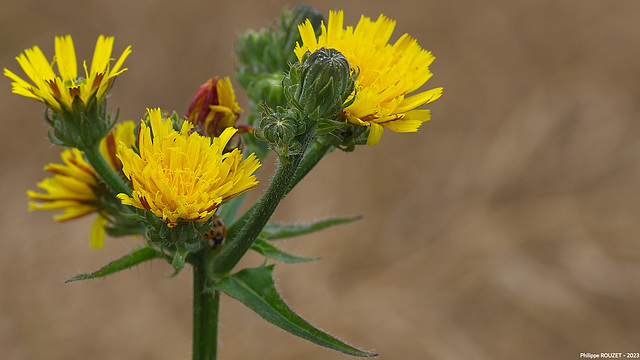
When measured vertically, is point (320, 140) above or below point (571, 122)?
below

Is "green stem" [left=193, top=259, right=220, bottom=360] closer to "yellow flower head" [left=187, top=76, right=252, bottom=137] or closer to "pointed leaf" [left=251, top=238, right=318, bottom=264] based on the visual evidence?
"pointed leaf" [left=251, top=238, right=318, bottom=264]

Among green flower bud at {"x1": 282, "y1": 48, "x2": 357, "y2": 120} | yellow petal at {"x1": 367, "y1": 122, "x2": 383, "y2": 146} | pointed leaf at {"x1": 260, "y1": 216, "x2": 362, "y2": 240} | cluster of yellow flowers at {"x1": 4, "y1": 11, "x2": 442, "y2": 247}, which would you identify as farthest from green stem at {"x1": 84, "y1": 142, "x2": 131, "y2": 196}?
yellow petal at {"x1": 367, "y1": 122, "x2": 383, "y2": 146}

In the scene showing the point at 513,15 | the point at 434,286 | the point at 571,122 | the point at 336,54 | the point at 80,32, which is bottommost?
the point at 336,54

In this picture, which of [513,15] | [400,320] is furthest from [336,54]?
[513,15]

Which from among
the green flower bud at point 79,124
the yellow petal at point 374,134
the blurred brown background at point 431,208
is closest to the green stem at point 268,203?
the yellow petal at point 374,134

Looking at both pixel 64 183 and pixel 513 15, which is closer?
pixel 64 183

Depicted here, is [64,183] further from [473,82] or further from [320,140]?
[473,82]

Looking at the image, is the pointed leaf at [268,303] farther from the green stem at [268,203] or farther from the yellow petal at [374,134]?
the yellow petal at [374,134]

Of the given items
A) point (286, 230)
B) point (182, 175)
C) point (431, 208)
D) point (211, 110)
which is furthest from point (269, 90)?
point (431, 208)
